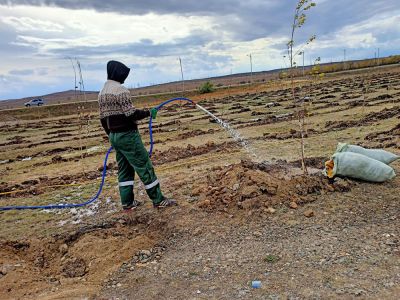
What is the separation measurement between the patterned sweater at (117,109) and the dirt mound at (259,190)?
4.90 feet

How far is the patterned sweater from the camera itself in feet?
16.2

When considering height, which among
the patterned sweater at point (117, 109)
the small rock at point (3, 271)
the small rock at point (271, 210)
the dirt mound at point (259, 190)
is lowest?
the small rock at point (3, 271)

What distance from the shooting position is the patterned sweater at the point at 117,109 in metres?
4.95

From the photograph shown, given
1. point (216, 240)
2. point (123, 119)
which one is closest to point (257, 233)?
point (216, 240)

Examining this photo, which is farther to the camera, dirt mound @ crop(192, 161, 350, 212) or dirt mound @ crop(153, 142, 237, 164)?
dirt mound @ crop(153, 142, 237, 164)

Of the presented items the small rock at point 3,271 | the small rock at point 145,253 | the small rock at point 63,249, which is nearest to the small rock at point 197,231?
the small rock at point 145,253

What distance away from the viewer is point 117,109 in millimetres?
5020

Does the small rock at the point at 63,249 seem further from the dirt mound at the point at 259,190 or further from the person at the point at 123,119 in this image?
the dirt mound at the point at 259,190

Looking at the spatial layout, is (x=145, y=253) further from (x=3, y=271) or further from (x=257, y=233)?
(x=3, y=271)

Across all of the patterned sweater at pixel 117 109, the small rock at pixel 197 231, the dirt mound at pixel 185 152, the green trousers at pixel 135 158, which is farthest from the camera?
the dirt mound at pixel 185 152

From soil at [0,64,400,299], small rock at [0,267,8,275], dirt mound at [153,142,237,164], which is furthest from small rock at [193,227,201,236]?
dirt mound at [153,142,237,164]

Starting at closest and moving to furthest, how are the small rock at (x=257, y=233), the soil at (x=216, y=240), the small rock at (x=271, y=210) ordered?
the soil at (x=216, y=240) → the small rock at (x=257, y=233) → the small rock at (x=271, y=210)

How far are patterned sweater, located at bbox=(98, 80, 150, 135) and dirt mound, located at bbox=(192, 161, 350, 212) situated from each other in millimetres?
1493

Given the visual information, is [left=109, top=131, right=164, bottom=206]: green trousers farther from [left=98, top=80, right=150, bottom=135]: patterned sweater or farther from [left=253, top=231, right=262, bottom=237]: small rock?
[left=253, top=231, right=262, bottom=237]: small rock
